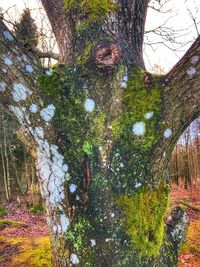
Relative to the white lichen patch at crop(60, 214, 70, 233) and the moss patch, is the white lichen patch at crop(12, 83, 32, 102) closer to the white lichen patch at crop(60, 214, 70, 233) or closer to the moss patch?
the white lichen patch at crop(60, 214, 70, 233)

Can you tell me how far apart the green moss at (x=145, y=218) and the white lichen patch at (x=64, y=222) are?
1.12 ft

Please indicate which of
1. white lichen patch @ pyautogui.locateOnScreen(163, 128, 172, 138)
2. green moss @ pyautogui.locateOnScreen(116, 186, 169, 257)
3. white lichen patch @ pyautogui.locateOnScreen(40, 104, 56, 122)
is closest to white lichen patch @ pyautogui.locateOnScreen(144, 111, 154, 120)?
white lichen patch @ pyautogui.locateOnScreen(163, 128, 172, 138)

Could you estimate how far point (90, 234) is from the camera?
189 centimetres

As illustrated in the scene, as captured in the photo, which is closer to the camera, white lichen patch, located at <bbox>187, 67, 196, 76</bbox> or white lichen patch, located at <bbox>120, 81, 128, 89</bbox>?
white lichen patch, located at <bbox>187, 67, 196, 76</bbox>

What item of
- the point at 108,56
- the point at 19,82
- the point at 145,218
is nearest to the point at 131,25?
the point at 108,56

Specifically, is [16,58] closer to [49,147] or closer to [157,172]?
[49,147]

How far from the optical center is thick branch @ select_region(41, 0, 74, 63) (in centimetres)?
223

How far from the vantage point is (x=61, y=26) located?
2.31m

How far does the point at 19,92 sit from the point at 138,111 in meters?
0.78

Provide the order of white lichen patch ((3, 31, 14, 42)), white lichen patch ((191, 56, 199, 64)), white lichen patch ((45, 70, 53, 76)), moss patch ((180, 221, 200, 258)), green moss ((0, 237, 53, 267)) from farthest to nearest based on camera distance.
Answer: moss patch ((180, 221, 200, 258)) < green moss ((0, 237, 53, 267)) < white lichen patch ((45, 70, 53, 76)) < white lichen patch ((3, 31, 14, 42)) < white lichen patch ((191, 56, 199, 64))

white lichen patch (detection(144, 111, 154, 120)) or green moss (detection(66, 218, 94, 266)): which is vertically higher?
white lichen patch (detection(144, 111, 154, 120))

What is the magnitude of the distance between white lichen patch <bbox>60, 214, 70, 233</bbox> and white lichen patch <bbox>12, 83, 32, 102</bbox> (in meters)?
0.80

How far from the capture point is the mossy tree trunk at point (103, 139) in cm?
Result: 190

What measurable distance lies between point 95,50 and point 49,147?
73 centimetres
